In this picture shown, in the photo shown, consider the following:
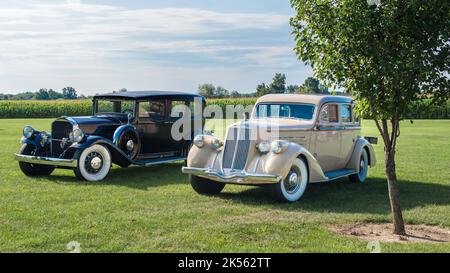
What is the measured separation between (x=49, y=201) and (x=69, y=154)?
101 inches

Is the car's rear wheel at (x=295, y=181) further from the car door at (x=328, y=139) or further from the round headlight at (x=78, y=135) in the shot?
the round headlight at (x=78, y=135)

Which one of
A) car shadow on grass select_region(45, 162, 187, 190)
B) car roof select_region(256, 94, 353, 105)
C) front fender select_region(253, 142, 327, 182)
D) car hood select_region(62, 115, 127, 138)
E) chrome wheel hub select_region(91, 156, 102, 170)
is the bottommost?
car shadow on grass select_region(45, 162, 187, 190)

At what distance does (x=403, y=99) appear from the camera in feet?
20.8

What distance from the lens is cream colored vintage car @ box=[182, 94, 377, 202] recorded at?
855 centimetres

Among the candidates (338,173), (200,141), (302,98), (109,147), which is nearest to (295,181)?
(338,173)

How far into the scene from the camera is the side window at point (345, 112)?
35.3 feet

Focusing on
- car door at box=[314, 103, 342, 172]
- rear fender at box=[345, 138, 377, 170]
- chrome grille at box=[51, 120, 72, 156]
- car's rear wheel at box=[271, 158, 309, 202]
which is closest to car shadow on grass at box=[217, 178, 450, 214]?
car's rear wheel at box=[271, 158, 309, 202]

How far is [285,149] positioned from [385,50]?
2.83 metres

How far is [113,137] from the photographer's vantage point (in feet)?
38.7

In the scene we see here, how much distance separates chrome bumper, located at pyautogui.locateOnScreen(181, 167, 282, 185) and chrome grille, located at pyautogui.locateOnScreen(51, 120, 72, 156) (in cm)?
403

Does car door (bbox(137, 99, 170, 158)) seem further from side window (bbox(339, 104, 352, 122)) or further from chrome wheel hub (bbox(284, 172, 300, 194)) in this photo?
chrome wheel hub (bbox(284, 172, 300, 194))

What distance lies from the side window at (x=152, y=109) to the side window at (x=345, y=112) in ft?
15.4
